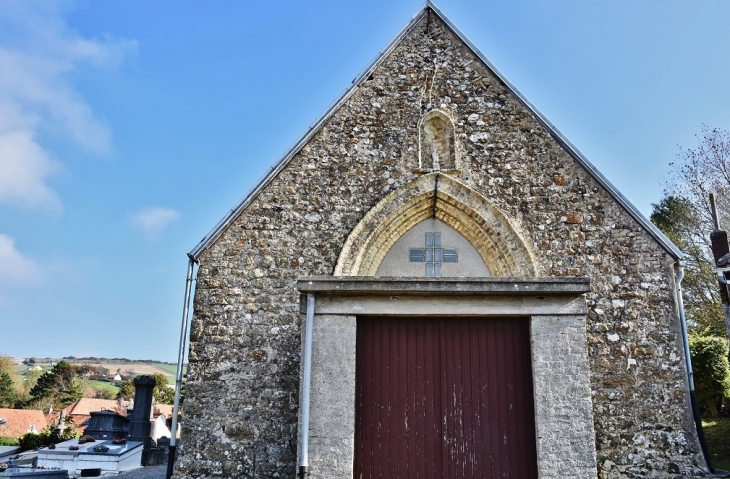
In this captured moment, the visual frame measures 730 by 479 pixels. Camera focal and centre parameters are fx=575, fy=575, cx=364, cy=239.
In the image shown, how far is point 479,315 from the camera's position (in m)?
6.89

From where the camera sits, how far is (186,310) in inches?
380

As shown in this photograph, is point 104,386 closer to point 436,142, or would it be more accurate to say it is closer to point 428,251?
point 428,251

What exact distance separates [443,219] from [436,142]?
1.42m

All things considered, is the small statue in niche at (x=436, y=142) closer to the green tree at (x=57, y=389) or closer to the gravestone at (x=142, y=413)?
the gravestone at (x=142, y=413)

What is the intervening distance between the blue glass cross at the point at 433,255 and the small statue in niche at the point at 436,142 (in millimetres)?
1297

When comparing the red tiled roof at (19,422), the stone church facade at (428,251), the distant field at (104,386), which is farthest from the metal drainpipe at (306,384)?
the distant field at (104,386)

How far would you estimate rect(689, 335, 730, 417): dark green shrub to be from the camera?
54.8 ft

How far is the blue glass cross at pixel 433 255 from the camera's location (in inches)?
406

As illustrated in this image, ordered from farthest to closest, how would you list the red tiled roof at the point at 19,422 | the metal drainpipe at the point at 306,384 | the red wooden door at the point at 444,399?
the red tiled roof at the point at 19,422, the red wooden door at the point at 444,399, the metal drainpipe at the point at 306,384

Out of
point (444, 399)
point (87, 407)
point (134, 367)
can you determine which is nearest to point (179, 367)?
point (444, 399)

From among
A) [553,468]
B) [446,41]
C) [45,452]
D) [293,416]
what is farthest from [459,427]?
[45,452]

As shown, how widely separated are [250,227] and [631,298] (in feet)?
21.0

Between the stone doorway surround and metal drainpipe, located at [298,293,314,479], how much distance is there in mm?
60

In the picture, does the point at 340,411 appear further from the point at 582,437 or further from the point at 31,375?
the point at 31,375
